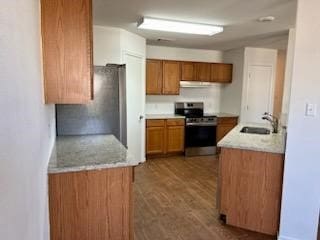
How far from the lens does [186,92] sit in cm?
603

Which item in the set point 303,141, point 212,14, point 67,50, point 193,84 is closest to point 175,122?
point 193,84

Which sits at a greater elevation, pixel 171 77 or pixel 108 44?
pixel 108 44

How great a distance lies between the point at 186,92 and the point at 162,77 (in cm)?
93

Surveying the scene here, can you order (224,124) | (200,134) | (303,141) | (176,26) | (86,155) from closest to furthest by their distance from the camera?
(86,155) → (303,141) → (176,26) → (200,134) → (224,124)

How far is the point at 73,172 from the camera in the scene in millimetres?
1847

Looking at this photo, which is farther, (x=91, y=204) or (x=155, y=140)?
(x=155, y=140)

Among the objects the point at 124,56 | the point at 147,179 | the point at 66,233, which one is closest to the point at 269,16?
the point at 124,56

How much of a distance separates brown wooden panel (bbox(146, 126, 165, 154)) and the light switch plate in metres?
3.31

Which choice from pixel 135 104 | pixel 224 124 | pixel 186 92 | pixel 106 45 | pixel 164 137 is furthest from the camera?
pixel 186 92

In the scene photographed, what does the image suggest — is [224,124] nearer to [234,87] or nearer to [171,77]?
[234,87]

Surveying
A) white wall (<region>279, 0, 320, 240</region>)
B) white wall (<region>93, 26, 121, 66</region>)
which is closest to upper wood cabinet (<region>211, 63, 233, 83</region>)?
white wall (<region>93, 26, 121, 66</region>)

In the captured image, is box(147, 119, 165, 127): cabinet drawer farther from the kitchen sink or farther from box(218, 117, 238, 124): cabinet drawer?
the kitchen sink

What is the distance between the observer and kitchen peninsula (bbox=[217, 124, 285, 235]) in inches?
99.1

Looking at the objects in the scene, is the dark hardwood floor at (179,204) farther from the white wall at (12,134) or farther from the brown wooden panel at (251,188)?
the white wall at (12,134)
